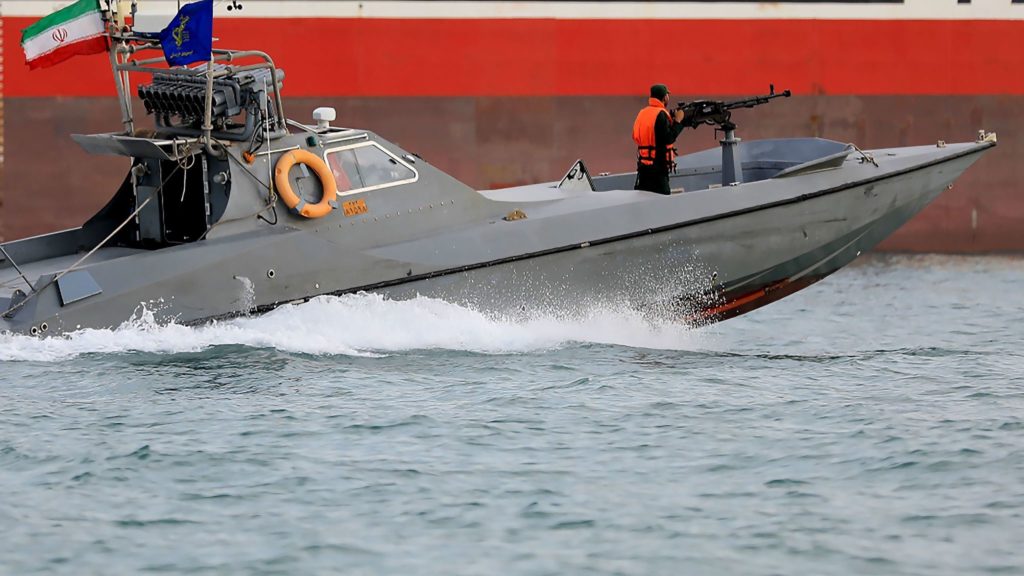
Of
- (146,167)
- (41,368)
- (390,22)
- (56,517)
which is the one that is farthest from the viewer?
(390,22)

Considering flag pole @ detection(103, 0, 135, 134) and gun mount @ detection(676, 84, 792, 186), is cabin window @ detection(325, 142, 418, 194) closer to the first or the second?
flag pole @ detection(103, 0, 135, 134)

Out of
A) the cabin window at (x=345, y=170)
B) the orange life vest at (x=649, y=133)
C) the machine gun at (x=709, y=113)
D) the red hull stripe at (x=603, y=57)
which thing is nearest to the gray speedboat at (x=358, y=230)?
the cabin window at (x=345, y=170)

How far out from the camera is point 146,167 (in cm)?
1092

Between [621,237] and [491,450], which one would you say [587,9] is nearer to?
[621,237]

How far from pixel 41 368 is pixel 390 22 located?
8604 millimetres

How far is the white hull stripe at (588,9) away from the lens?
16.7 metres

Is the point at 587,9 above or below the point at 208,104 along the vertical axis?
above

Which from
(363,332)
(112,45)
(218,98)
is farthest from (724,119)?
(112,45)

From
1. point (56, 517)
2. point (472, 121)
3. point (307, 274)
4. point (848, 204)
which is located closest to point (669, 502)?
point (56, 517)

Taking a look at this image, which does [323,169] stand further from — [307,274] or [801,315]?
[801,315]

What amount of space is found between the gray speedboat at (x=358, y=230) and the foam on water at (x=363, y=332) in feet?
0.32

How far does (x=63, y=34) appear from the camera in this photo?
10.3m

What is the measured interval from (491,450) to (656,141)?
174 inches

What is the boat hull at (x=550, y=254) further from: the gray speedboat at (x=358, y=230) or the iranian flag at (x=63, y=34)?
the iranian flag at (x=63, y=34)
